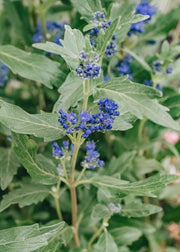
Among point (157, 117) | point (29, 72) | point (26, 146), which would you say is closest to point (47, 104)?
point (29, 72)

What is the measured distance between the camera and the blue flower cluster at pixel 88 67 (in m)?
0.51

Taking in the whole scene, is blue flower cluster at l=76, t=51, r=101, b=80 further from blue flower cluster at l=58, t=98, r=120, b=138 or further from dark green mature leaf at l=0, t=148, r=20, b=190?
dark green mature leaf at l=0, t=148, r=20, b=190

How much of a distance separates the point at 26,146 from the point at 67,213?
429 mm

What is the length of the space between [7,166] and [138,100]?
0.36 metres

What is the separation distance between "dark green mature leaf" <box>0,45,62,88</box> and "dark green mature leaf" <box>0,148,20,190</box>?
197 mm

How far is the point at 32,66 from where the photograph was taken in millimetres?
696

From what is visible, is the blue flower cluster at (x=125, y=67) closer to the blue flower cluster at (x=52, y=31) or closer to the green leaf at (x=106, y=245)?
the blue flower cluster at (x=52, y=31)

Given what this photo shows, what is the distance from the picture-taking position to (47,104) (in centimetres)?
96

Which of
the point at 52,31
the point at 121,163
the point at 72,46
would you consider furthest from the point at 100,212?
the point at 52,31

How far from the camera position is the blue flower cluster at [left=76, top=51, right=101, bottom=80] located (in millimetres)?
506

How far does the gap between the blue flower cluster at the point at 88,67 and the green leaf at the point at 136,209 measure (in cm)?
34

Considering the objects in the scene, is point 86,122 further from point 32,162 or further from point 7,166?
point 7,166

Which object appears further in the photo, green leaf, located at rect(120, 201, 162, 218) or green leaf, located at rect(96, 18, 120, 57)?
green leaf, located at rect(120, 201, 162, 218)

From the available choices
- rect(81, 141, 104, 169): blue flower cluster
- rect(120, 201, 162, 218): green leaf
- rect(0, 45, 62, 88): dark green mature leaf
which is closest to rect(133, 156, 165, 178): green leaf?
rect(120, 201, 162, 218): green leaf
